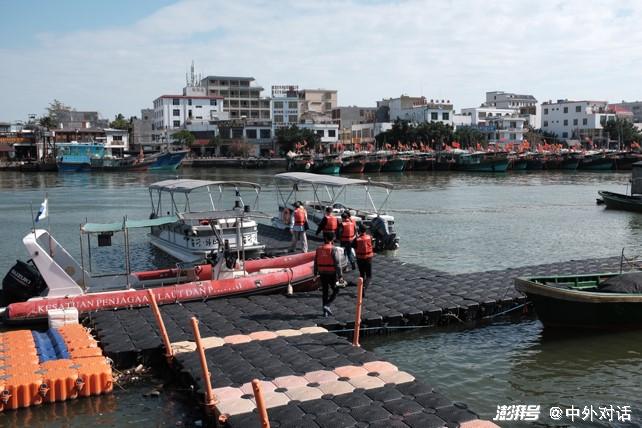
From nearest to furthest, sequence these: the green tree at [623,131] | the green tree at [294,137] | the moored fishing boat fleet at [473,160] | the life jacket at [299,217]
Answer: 1. the life jacket at [299,217]
2. the moored fishing boat fleet at [473,160]
3. the green tree at [294,137]
4. the green tree at [623,131]

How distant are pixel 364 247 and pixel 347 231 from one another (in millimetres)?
2227

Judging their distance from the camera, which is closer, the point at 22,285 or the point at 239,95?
the point at 22,285

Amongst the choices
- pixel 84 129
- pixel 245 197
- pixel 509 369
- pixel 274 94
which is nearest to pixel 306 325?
pixel 509 369

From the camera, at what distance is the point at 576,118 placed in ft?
380

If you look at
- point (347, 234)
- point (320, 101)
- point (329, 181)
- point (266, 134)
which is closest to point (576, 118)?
point (320, 101)

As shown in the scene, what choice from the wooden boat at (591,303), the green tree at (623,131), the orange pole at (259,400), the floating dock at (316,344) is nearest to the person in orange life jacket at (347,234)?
the floating dock at (316,344)

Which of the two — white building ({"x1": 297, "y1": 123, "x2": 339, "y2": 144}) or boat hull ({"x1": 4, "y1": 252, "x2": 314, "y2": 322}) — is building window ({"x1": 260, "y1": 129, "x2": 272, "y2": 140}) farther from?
Result: boat hull ({"x1": 4, "y1": 252, "x2": 314, "y2": 322})

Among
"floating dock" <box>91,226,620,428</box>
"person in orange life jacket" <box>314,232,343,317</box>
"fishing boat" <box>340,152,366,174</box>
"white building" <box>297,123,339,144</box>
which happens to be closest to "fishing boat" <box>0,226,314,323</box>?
"floating dock" <box>91,226,620,428</box>

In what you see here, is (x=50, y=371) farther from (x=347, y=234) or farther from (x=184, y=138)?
(x=184, y=138)

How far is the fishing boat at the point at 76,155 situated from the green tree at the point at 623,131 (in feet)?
271

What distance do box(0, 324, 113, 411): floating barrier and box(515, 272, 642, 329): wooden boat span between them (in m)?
8.27

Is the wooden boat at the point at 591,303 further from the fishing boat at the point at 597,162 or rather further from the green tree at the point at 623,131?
the green tree at the point at 623,131

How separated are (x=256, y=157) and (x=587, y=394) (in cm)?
8637

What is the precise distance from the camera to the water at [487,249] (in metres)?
10.5
